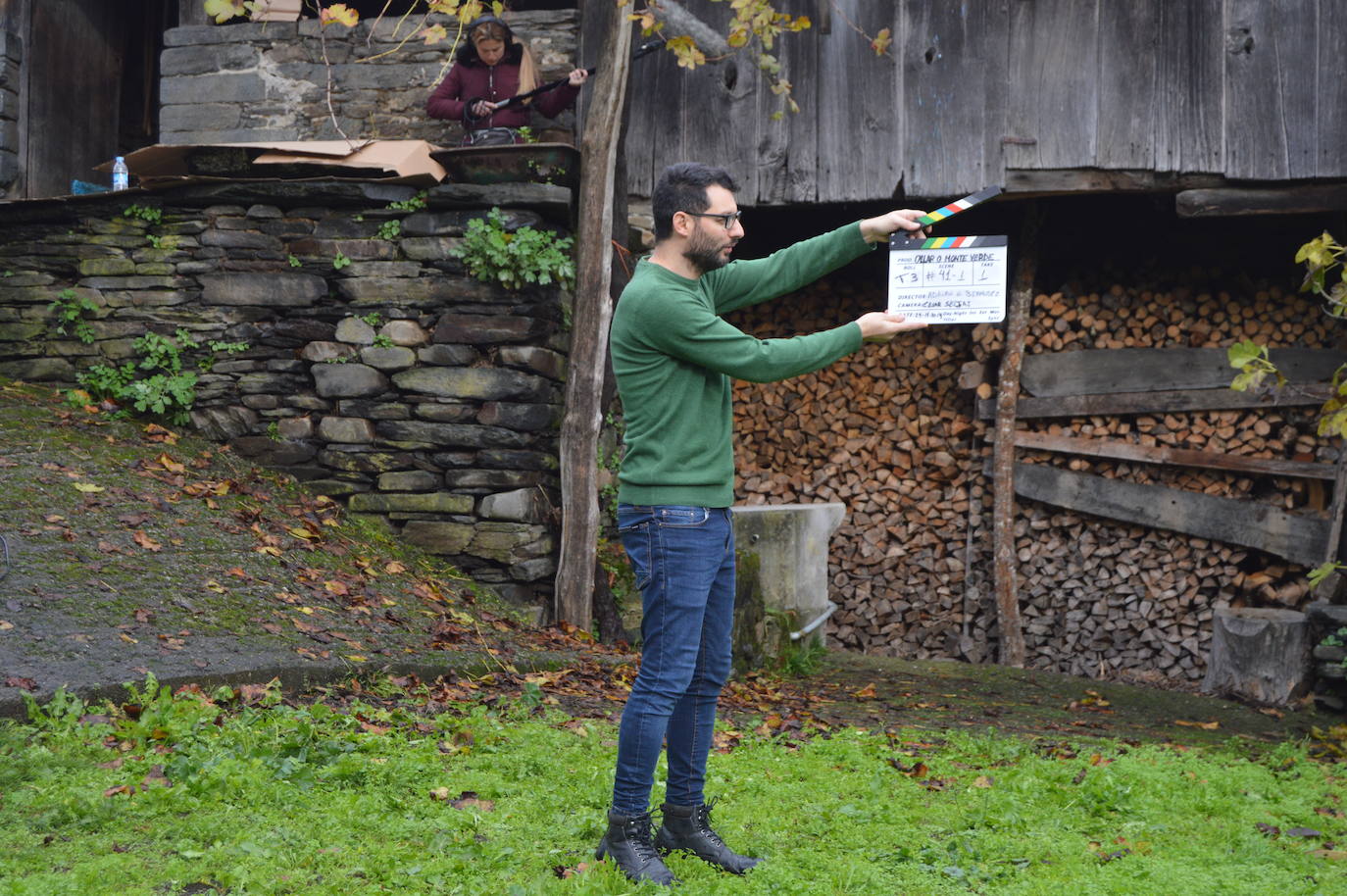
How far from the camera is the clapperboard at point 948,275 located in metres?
3.61

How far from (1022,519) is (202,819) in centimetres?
700

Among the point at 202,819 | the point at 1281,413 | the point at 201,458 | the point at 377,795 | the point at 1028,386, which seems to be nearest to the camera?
the point at 202,819

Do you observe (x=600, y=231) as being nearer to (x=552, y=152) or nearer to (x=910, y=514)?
(x=552, y=152)

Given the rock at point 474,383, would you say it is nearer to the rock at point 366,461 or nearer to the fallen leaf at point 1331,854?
the rock at point 366,461

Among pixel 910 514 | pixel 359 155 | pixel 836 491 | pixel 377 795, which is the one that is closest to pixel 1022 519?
pixel 910 514

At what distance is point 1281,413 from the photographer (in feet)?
28.1

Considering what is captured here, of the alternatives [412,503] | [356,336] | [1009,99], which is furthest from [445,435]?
[1009,99]

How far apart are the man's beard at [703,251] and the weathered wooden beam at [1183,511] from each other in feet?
20.5

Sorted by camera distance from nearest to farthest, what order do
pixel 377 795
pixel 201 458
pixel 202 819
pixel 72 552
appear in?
pixel 202 819, pixel 377 795, pixel 72 552, pixel 201 458

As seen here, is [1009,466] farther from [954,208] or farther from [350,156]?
[954,208]

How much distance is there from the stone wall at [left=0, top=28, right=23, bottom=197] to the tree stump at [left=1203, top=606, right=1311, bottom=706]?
908 centimetres

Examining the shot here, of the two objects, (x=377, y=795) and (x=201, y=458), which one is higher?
(x=201, y=458)

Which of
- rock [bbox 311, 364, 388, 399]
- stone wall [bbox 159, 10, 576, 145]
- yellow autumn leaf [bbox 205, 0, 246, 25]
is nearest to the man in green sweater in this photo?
yellow autumn leaf [bbox 205, 0, 246, 25]

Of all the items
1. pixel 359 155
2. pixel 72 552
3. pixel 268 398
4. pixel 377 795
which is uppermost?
pixel 359 155
